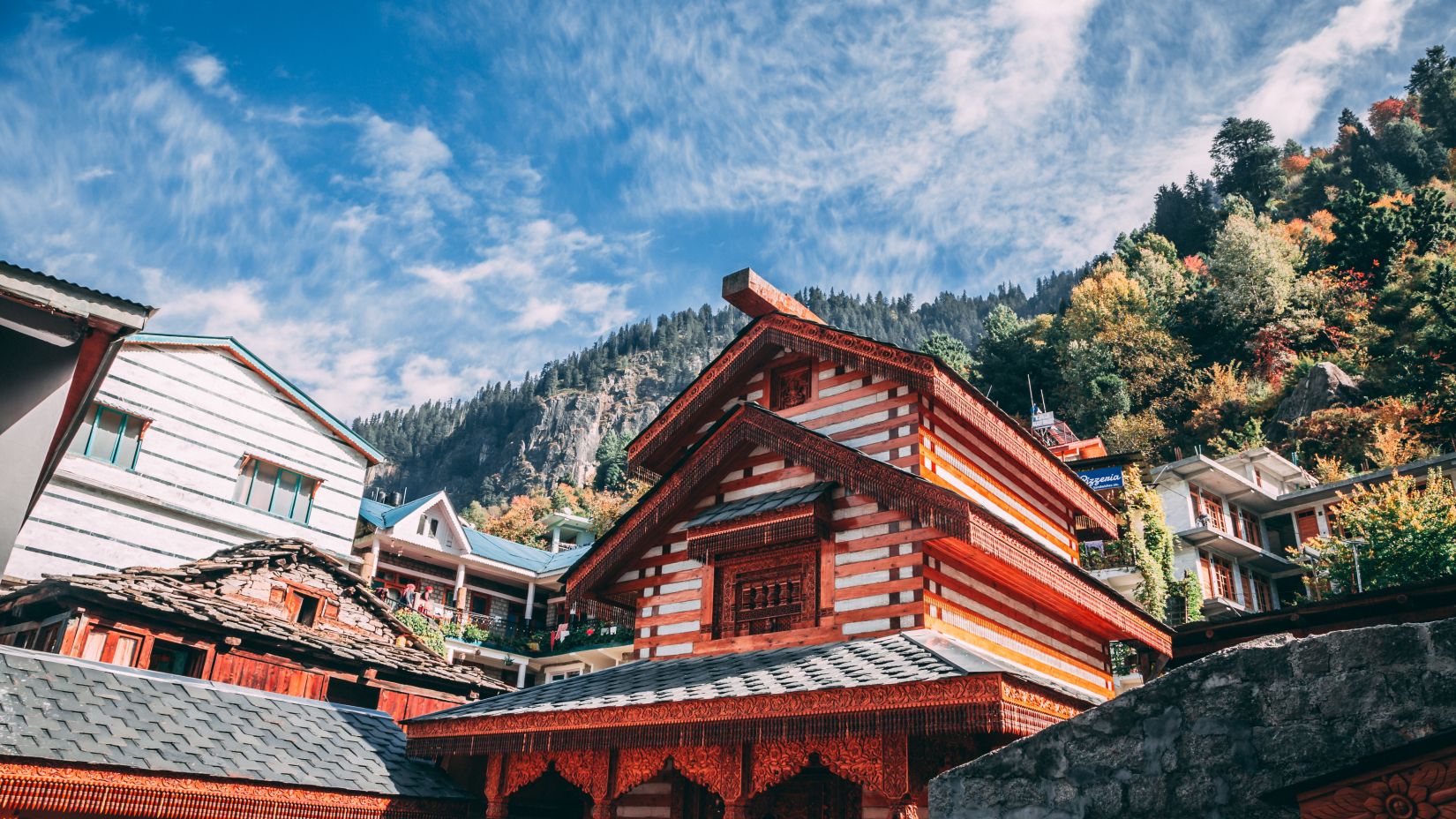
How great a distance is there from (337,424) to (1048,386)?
52.0 meters

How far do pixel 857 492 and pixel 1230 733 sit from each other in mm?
8032

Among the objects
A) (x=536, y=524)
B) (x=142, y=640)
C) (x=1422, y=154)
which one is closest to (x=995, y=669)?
(x=142, y=640)

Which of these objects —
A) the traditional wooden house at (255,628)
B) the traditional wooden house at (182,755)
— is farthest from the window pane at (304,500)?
the traditional wooden house at (182,755)

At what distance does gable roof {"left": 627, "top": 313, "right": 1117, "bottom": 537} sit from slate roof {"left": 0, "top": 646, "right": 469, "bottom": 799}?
6.67 metres

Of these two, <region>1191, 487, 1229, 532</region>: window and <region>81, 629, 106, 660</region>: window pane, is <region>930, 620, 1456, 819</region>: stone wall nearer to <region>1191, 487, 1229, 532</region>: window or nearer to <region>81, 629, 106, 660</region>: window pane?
<region>81, 629, 106, 660</region>: window pane

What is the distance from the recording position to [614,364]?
534 ft

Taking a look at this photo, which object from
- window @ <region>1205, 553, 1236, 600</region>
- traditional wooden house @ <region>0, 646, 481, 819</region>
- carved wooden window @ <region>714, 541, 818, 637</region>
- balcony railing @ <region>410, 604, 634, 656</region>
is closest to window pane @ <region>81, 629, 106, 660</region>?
traditional wooden house @ <region>0, 646, 481, 819</region>

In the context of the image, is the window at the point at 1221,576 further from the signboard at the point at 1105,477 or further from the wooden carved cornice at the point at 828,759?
the wooden carved cornice at the point at 828,759

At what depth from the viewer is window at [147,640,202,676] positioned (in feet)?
58.7

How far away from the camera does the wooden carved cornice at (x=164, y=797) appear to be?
416 inches

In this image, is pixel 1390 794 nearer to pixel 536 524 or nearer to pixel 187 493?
pixel 187 493

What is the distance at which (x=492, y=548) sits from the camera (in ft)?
146

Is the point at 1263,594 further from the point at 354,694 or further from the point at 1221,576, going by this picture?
the point at 354,694

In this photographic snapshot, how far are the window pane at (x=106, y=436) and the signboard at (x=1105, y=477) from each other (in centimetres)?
2960
